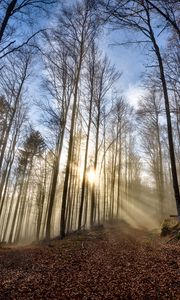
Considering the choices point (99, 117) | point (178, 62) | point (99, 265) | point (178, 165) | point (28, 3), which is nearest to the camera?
point (99, 265)

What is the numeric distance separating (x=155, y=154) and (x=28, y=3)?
63.8 feet

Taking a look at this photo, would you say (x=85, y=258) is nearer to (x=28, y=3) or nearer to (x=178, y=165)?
(x=28, y=3)

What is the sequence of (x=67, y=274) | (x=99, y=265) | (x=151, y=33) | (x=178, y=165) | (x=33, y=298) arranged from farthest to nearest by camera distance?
(x=178, y=165) → (x=151, y=33) → (x=99, y=265) → (x=67, y=274) → (x=33, y=298)

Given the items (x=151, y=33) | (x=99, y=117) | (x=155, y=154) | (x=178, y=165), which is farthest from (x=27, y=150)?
(x=178, y=165)

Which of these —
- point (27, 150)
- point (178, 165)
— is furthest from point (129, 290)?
point (178, 165)

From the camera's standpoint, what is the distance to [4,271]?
18.7 feet

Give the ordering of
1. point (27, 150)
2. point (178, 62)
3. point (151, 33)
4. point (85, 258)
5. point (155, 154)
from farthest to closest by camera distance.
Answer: point (155, 154) < point (27, 150) < point (178, 62) < point (151, 33) < point (85, 258)

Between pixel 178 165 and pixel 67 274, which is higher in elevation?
pixel 178 165

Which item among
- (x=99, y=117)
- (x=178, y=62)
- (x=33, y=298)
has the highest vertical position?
(x=178, y=62)

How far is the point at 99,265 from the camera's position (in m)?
5.62

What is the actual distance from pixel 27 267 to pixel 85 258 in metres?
1.79

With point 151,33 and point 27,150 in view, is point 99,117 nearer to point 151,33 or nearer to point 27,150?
point 151,33

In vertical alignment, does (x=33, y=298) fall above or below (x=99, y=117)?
below

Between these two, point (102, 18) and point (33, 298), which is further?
point (102, 18)
